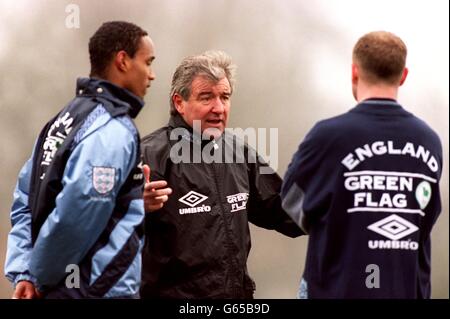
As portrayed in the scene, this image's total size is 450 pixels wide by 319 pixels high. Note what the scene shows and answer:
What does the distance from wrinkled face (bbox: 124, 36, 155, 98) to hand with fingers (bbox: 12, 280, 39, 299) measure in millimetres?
910

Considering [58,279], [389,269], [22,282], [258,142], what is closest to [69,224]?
[58,279]

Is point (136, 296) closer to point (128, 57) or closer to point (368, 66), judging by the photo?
point (128, 57)

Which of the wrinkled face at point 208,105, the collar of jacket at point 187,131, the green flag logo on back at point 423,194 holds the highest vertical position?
the wrinkled face at point 208,105

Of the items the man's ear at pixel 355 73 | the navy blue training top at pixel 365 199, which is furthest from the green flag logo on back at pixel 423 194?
the man's ear at pixel 355 73

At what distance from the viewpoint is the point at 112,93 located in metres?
3.54

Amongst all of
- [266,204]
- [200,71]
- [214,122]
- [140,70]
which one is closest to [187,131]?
[214,122]

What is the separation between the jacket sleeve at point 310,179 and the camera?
11.1 ft

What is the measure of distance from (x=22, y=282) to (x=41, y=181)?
446 millimetres

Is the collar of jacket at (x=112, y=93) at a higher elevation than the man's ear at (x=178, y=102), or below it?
below

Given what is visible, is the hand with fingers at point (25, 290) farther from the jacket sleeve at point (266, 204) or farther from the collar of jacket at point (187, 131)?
the jacket sleeve at point (266, 204)

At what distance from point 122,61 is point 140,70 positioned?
0.08 m

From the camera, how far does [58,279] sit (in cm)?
338

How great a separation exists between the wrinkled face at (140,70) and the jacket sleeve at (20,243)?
22.5 inches

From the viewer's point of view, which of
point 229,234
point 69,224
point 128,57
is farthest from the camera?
point 229,234
